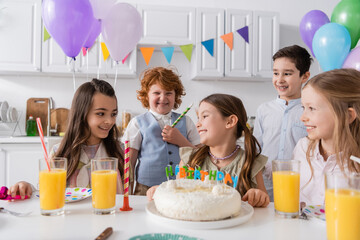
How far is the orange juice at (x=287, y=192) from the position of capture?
877 millimetres

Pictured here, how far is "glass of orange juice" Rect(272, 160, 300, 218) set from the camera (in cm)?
88

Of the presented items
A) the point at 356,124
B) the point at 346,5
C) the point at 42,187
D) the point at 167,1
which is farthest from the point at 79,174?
the point at 167,1

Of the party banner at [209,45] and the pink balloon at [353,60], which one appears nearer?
the pink balloon at [353,60]

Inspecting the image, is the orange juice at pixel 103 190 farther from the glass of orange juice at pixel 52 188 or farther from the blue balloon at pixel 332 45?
the blue balloon at pixel 332 45

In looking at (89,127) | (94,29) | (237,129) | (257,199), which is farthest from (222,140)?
(94,29)

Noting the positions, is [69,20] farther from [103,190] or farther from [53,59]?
[53,59]

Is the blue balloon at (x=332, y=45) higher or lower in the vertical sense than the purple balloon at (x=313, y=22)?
lower

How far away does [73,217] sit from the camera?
85cm

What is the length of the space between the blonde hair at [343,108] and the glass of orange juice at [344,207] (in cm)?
57

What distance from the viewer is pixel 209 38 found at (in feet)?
11.4

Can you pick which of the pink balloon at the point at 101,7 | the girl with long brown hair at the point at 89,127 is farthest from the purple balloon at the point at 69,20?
the girl with long brown hair at the point at 89,127

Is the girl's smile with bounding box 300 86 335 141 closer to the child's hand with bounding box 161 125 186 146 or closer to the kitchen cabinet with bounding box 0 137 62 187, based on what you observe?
the child's hand with bounding box 161 125 186 146

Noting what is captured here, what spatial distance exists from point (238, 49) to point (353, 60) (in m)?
1.66

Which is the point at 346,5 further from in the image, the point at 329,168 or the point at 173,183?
the point at 173,183
